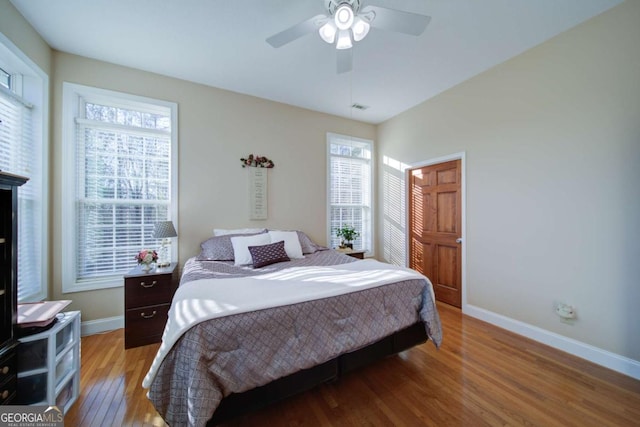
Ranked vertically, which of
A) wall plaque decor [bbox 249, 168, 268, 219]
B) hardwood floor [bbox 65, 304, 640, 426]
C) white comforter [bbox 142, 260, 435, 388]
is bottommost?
hardwood floor [bbox 65, 304, 640, 426]

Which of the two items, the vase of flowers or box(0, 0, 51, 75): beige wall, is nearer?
box(0, 0, 51, 75): beige wall

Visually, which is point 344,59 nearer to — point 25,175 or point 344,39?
point 344,39

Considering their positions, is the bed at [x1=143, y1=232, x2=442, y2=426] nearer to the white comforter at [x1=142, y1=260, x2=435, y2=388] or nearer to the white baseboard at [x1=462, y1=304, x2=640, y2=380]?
the white comforter at [x1=142, y1=260, x2=435, y2=388]

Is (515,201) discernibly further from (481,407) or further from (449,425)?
(449,425)

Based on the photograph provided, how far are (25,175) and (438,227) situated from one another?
4586 millimetres

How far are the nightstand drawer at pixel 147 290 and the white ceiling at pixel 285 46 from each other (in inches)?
90.5

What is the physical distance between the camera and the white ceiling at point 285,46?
6.31ft

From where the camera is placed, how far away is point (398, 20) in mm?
1625

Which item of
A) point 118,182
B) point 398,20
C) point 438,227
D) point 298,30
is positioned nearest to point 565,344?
point 438,227

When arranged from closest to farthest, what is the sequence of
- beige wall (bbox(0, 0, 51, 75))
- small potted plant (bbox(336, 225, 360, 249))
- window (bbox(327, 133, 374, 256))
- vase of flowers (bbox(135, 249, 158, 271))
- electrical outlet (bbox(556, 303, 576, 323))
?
beige wall (bbox(0, 0, 51, 75))
electrical outlet (bbox(556, 303, 576, 323))
vase of flowers (bbox(135, 249, 158, 271))
small potted plant (bbox(336, 225, 360, 249))
window (bbox(327, 133, 374, 256))

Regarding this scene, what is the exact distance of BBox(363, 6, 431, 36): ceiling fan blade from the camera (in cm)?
154

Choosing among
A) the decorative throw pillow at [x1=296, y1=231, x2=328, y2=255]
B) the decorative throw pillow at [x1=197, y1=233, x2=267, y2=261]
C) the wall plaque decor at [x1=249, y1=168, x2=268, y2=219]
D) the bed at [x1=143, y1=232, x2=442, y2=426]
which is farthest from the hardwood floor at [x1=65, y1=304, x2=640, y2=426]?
the wall plaque decor at [x1=249, y1=168, x2=268, y2=219]

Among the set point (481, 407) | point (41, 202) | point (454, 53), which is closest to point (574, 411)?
point (481, 407)

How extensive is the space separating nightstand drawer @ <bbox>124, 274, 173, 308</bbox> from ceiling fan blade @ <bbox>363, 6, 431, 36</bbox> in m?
2.89
